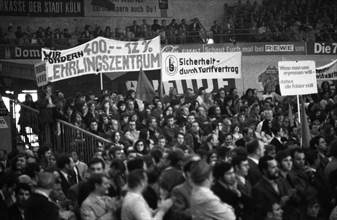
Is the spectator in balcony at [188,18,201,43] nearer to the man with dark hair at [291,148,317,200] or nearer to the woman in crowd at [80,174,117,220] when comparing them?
the man with dark hair at [291,148,317,200]

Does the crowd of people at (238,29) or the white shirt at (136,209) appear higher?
the crowd of people at (238,29)

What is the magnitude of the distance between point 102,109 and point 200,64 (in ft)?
17.6

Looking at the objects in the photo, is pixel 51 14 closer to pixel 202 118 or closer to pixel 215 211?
pixel 202 118

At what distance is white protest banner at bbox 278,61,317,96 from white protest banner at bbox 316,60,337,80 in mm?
7648

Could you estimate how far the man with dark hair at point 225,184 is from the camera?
9.10 metres

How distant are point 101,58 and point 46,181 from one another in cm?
1212

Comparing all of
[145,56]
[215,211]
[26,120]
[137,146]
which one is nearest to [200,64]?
[145,56]

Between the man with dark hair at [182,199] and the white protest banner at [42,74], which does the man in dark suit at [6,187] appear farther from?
the white protest banner at [42,74]

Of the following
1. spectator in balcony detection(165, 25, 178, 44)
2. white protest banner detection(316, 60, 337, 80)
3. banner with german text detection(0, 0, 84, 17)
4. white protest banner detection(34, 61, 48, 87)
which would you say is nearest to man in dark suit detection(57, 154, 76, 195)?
white protest banner detection(34, 61, 48, 87)

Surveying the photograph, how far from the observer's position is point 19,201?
9.71 metres

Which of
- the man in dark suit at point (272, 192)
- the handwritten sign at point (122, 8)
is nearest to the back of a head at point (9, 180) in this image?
the man in dark suit at point (272, 192)

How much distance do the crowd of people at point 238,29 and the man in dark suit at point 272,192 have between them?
55.7 ft

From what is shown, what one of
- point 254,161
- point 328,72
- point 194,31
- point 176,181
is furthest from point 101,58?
point 176,181

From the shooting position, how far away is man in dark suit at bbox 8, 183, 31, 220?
9633mm
